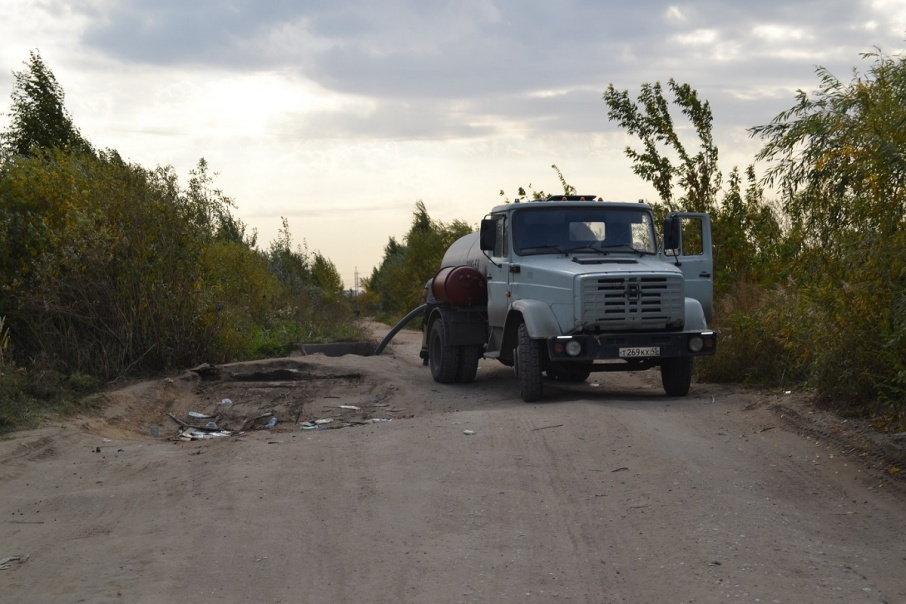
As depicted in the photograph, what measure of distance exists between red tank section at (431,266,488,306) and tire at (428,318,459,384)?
1.52 ft

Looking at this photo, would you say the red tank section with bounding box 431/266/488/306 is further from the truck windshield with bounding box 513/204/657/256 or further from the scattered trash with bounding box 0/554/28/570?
the scattered trash with bounding box 0/554/28/570

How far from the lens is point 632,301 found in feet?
39.8

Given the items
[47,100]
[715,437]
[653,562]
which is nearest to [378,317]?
[47,100]

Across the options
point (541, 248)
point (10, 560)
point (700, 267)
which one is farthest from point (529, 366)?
point (10, 560)

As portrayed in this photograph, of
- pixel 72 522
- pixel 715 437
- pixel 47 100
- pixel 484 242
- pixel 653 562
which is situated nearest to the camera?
pixel 653 562

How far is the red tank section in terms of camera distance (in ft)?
49.0

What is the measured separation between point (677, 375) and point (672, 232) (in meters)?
1.94

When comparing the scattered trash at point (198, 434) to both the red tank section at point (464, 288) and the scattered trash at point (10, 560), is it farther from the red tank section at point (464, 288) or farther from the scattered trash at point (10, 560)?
the scattered trash at point (10, 560)

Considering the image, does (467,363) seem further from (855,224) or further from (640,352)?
(855,224)

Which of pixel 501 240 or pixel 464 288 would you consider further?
pixel 464 288

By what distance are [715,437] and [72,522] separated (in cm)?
580

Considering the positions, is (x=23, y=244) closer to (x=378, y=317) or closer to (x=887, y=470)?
(x=887, y=470)

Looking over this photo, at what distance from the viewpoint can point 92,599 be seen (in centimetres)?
564

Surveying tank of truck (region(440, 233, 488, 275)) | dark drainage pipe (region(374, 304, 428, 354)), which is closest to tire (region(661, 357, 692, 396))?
tank of truck (region(440, 233, 488, 275))
